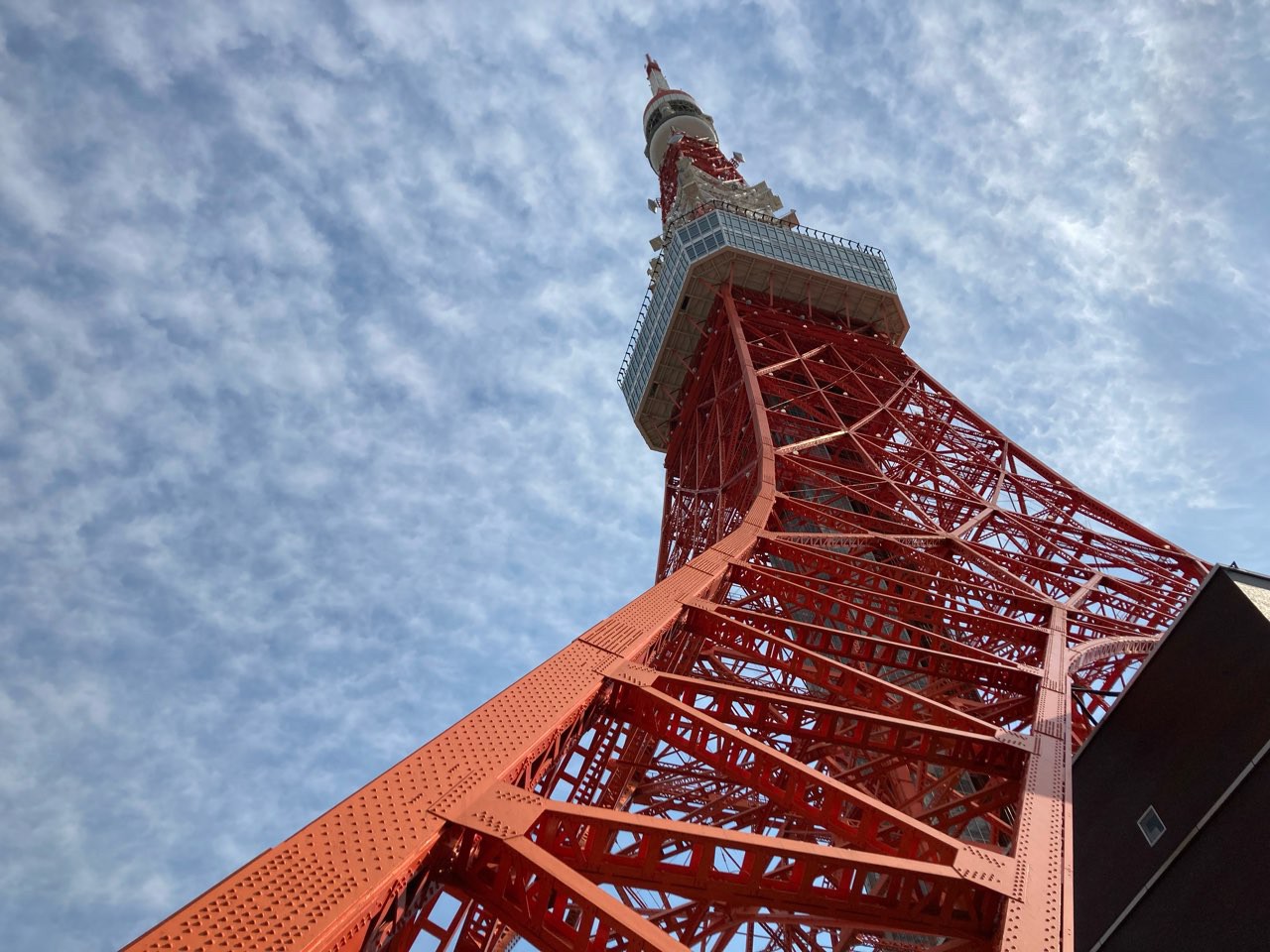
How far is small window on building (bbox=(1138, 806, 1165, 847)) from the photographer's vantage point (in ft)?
26.9

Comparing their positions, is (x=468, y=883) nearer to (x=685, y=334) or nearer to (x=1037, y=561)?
(x=1037, y=561)

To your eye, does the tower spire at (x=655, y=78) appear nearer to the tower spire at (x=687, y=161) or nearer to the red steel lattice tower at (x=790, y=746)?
the tower spire at (x=687, y=161)

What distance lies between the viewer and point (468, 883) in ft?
14.1

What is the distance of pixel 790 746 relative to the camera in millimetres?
9969

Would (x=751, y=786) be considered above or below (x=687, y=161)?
below

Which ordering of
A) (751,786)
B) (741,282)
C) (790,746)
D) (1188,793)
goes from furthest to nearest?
(741,282)
(790,746)
(1188,793)
(751,786)

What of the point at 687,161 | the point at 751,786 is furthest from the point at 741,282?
the point at 751,786

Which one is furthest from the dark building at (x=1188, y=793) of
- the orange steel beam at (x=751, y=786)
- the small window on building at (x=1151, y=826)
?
the orange steel beam at (x=751, y=786)

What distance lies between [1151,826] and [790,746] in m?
3.35

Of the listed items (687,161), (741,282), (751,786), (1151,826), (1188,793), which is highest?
(687,161)

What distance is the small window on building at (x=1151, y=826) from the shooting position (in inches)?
323

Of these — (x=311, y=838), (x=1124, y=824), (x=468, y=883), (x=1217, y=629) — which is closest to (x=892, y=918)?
(x=468, y=883)

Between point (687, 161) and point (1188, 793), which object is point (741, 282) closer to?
point (687, 161)

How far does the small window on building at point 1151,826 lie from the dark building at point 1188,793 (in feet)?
0.05
